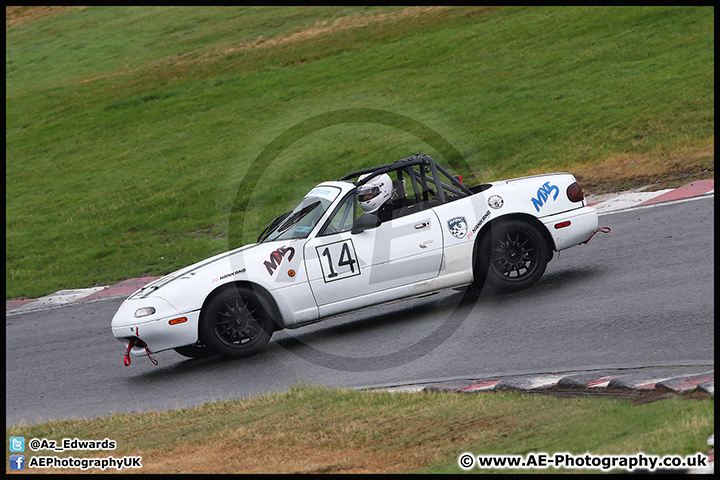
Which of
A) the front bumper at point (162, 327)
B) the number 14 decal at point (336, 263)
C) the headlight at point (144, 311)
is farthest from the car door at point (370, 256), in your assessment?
Answer: the headlight at point (144, 311)

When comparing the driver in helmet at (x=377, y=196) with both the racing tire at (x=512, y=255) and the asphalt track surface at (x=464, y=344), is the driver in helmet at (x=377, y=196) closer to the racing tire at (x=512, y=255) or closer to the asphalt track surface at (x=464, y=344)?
the racing tire at (x=512, y=255)

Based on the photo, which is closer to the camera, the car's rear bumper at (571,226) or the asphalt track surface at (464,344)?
the asphalt track surface at (464,344)

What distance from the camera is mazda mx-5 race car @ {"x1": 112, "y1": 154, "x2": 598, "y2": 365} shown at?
27.9ft

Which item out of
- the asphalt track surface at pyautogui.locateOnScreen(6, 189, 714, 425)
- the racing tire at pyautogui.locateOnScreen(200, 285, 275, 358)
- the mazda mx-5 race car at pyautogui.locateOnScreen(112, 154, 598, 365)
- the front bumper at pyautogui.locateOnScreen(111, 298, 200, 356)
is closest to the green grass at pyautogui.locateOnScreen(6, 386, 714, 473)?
the asphalt track surface at pyautogui.locateOnScreen(6, 189, 714, 425)

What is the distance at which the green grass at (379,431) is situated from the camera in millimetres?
4762

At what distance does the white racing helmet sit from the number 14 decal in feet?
2.52

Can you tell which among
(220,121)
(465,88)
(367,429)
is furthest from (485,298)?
(220,121)

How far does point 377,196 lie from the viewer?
30.2ft

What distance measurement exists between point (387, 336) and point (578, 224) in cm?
265

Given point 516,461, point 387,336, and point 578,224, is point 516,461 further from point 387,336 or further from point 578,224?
point 578,224

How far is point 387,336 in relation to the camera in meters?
8.64

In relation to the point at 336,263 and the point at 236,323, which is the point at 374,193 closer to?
the point at 336,263

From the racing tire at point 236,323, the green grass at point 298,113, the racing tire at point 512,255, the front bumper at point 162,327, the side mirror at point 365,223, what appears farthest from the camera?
the green grass at point 298,113

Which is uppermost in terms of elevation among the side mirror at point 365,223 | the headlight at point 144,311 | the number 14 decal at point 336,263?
the side mirror at point 365,223
